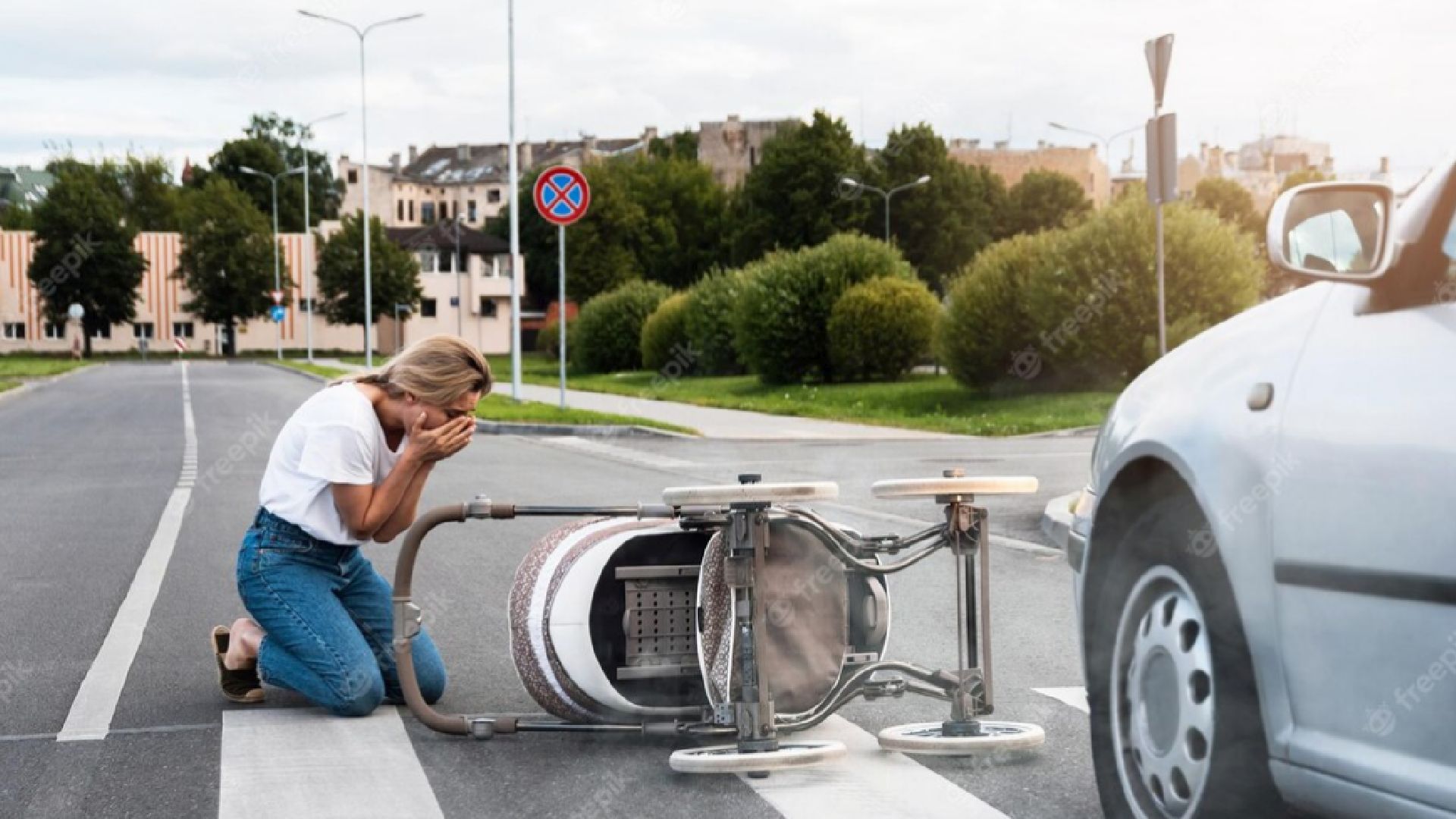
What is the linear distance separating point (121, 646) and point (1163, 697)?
4914 mm

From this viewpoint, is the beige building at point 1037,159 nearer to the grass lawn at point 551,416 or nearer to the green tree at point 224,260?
the green tree at point 224,260

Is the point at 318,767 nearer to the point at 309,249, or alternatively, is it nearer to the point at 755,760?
the point at 755,760

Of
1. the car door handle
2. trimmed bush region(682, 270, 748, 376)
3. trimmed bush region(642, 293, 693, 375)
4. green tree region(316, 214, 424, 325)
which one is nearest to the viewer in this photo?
the car door handle

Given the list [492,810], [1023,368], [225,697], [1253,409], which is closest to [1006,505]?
[225,697]

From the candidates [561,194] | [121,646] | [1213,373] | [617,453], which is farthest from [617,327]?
[1213,373]

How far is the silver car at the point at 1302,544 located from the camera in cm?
294

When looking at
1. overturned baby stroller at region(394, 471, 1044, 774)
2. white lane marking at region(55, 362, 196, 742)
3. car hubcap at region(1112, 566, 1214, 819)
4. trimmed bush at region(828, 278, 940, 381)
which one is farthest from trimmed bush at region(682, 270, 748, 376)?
car hubcap at region(1112, 566, 1214, 819)

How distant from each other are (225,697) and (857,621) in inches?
89.4

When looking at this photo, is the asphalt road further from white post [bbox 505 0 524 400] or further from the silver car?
white post [bbox 505 0 524 400]

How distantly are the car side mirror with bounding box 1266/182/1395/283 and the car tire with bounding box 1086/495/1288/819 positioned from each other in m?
0.55

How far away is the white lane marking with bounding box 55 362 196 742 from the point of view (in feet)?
19.0

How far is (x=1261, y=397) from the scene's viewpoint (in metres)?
3.45

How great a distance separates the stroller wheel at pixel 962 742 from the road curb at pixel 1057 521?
5.90 m

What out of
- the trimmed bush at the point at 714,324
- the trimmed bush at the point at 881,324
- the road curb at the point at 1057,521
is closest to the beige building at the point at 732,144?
the trimmed bush at the point at 714,324
